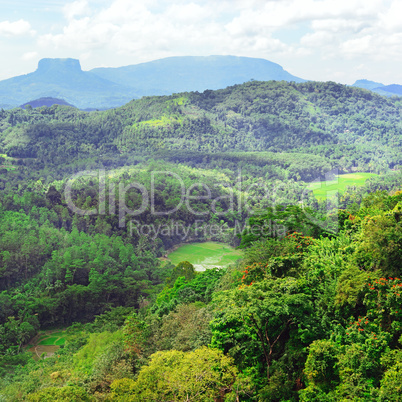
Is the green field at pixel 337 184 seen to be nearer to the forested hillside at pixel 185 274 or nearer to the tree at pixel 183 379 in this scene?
the forested hillside at pixel 185 274

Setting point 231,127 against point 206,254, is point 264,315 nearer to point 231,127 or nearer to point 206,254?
point 206,254

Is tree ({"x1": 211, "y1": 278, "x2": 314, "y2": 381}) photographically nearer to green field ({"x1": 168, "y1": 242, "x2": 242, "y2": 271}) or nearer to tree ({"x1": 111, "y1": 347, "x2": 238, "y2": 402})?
tree ({"x1": 111, "y1": 347, "x2": 238, "y2": 402})

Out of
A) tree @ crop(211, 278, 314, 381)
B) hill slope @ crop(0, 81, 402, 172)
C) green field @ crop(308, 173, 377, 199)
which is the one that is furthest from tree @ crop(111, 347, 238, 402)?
hill slope @ crop(0, 81, 402, 172)

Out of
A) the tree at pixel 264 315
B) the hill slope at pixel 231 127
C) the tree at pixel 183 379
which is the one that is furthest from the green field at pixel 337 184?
the tree at pixel 183 379

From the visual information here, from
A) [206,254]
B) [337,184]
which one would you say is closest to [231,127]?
[337,184]

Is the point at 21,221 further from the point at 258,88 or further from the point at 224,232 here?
the point at 258,88

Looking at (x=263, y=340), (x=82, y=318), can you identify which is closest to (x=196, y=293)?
(x=263, y=340)
